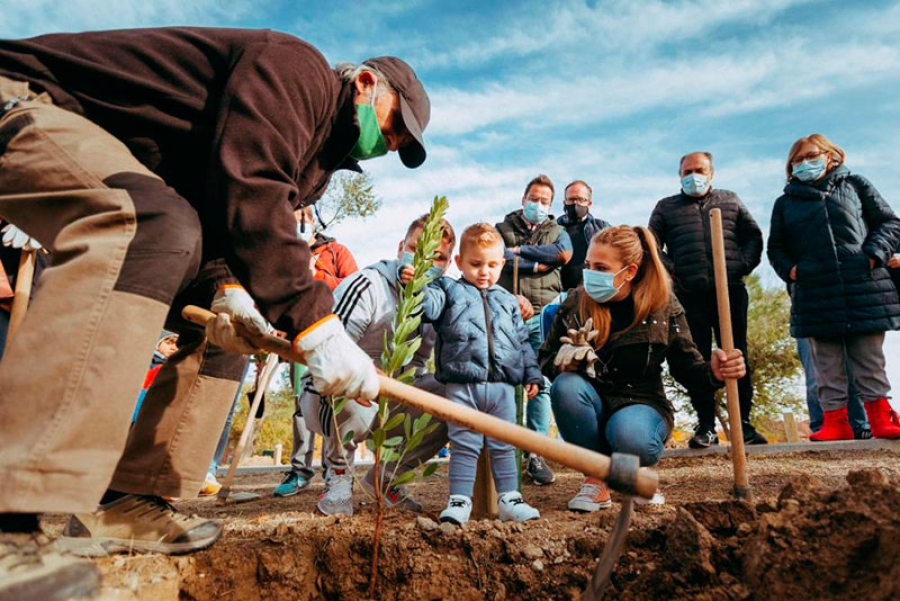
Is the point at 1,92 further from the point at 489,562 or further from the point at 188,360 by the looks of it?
the point at 489,562

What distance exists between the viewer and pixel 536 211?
5.37m

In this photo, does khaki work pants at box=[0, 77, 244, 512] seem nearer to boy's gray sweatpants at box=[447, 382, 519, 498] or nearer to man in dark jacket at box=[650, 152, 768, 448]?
boy's gray sweatpants at box=[447, 382, 519, 498]

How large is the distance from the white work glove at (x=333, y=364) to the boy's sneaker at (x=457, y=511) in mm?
1181

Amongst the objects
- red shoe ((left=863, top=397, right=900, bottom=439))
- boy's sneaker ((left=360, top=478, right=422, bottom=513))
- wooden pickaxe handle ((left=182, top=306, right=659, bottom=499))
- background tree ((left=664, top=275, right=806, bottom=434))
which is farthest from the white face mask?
background tree ((left=664, top=275, right=806, bottom=434))

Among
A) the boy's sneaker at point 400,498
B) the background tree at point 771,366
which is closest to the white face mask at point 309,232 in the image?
the boy's sneaker at point 400,498

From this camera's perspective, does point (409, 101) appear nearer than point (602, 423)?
Yes

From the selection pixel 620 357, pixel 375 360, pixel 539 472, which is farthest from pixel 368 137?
pixel 539 472

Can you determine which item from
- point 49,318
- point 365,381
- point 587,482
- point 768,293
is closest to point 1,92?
point 49,318

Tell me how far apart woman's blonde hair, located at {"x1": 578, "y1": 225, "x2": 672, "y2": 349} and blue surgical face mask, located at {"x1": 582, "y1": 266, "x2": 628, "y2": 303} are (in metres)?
0.06

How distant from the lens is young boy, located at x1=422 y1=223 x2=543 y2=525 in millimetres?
3086

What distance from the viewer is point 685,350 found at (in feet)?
11.7

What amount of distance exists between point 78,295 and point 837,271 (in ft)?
16.6

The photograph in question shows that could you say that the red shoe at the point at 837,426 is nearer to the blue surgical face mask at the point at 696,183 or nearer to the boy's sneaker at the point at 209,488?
the blue surgical face mask at the point at 696,183

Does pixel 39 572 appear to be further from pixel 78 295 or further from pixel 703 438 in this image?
pixel 703 438
